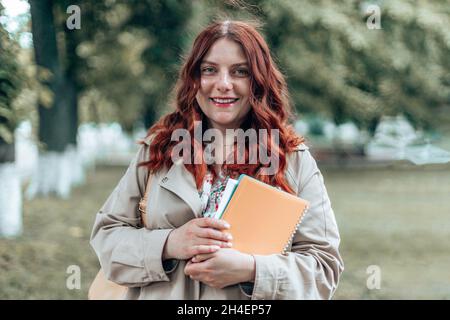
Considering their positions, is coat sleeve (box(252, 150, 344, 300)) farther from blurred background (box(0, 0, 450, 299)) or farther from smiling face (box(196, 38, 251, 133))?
blurred background (box(0, 0, 450, 299))

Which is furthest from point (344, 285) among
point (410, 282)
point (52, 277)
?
point (52, 277)

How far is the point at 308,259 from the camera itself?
5.23 ft

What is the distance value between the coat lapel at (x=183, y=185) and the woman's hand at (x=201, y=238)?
8 centimetres

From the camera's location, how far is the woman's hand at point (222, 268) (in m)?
1.52

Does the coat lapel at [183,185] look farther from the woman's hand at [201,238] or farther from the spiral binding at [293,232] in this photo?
the spiral binding at [293,232]

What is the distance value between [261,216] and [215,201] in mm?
172

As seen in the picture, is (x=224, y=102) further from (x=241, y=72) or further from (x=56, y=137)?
(x=56, y=137)

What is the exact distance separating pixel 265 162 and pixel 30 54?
565 centimetres

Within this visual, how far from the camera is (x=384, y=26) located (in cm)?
790

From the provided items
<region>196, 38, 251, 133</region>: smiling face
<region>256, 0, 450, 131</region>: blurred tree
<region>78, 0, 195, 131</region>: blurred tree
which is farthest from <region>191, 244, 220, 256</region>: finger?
<region>256, 0, 450, 131</region>: blurred tree

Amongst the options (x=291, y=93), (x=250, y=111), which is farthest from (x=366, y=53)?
(x=250, y=111)

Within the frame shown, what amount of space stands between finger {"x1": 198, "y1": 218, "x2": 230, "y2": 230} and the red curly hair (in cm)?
17

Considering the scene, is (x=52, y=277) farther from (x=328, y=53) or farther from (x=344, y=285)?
(x=328, y=53)

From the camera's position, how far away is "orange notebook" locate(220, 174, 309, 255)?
155cm
